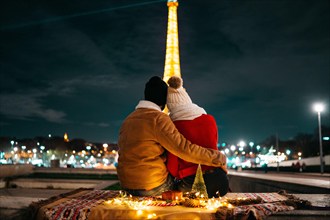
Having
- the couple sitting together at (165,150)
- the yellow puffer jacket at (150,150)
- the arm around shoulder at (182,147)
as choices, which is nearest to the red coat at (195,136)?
the couple sitting together at (165,150)

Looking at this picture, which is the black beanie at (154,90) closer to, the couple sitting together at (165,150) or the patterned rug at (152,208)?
the couple sitting together at (165,150)

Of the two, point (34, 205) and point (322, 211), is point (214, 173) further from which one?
point (34, 205)

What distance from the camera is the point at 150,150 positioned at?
4906 millimetres

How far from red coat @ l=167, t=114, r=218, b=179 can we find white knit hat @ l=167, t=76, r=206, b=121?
0.09 m

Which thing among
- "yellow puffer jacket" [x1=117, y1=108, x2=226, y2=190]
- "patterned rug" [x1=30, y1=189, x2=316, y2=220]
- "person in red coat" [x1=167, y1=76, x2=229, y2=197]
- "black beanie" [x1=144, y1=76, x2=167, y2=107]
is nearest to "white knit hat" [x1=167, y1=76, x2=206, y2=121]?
"person in red coat" [x1=167, y1=76, x2=229, y2=197]

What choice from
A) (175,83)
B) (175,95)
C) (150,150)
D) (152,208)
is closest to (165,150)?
(150,150)

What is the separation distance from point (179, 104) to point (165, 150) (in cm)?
66

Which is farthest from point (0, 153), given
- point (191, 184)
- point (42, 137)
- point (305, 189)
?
point (191, 184)

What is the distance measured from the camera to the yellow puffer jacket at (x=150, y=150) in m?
4.74

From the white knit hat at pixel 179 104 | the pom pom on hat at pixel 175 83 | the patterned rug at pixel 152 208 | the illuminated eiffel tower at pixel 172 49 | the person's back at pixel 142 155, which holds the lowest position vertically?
the patterned rug at pixel 152 208

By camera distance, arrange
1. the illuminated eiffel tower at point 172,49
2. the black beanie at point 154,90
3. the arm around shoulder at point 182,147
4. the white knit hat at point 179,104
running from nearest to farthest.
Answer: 1. the arm around shoulder at point 182,147
2. the white knit hat at point 179,104
3. the black beanie at point 154,90
4. the illuminated eiffel tower at point 172,49

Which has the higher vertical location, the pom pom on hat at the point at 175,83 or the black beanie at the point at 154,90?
the pom pom on hat at the point at 175,83

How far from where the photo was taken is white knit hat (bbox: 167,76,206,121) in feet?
17.0

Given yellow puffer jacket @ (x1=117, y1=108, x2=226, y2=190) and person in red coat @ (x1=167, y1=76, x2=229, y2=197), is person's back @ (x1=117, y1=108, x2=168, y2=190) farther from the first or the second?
person in red coat @ (x1=167, y1=76, x2=229, y2=197)
